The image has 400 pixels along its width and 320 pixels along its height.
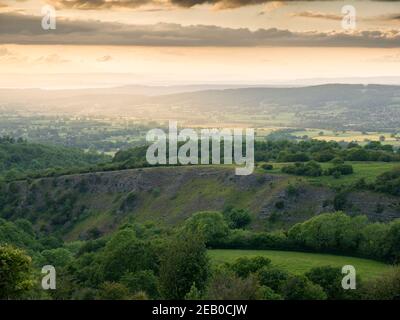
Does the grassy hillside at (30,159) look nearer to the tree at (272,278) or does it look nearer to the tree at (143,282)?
the tree at (143,282)

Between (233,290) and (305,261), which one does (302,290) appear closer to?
(233,290)

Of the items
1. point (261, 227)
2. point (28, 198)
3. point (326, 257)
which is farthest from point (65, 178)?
point (326, 257)

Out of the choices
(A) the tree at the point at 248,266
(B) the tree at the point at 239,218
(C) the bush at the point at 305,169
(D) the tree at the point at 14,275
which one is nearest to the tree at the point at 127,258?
(A) the tree at the point at 248,266

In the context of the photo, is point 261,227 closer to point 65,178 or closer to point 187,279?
point 187,279

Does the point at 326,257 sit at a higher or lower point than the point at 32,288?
lower

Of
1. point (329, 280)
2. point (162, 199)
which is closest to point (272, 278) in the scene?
point (329, 280)
